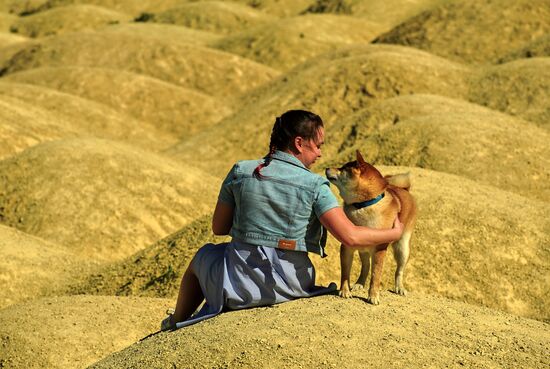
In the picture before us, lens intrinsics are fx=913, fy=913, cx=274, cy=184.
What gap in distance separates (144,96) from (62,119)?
6.93 m

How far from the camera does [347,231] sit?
7.62m

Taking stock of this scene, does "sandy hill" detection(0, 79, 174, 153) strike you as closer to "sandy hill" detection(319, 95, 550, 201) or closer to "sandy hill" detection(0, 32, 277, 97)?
"sandy hill" detection(0, 32, 277, 97)

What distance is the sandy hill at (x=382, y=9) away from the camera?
6347 centimetres

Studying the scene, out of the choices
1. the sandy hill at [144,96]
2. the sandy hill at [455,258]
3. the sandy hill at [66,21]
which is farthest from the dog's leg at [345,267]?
the sandy hill at [66,21]

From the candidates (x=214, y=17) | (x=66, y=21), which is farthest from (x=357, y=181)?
(x=66, y=21)

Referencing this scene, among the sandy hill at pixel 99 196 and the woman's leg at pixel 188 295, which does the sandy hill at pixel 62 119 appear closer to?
the sandy hill at pixel 99 196

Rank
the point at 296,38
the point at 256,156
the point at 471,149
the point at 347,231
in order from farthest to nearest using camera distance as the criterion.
A: 1. the point at 296,38
2. the point at 256,156
3. the point at 471,149
4. the point at 347,231

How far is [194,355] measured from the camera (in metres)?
7.66

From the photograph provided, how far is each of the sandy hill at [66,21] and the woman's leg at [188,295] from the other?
6482 centimetres

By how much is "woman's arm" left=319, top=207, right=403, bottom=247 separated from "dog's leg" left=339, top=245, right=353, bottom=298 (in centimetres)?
25

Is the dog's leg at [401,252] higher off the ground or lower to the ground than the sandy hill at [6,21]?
higher

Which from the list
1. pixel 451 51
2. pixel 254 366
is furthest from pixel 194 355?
pixel 451 51

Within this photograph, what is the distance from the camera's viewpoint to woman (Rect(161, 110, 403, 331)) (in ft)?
25.5

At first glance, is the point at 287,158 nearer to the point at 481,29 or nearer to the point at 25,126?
the point at 25,126
